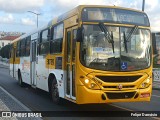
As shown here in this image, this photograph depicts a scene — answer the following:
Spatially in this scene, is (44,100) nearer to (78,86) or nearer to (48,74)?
(48,74)

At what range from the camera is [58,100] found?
41.9 ft

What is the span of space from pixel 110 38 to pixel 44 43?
504 centimetres

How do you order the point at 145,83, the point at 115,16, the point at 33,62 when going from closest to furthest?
1. the point at 145,83
2. the point at 115,16
3. the point at 33,62

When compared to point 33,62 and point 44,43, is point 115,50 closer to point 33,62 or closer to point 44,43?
point 44,43

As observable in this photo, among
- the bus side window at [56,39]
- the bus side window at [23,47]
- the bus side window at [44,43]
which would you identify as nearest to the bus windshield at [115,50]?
the bus side window at [56,39]

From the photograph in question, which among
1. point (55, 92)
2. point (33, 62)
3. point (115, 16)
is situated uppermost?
point (115, 16)

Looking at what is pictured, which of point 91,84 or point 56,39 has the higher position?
point 56,39

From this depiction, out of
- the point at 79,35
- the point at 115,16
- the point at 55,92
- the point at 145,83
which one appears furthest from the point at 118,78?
the point at 55,92

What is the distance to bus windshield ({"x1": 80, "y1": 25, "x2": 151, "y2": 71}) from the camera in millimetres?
10156

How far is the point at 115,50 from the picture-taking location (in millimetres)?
10289

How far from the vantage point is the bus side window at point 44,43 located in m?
14.3

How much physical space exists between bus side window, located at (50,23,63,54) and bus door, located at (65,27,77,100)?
766 mm

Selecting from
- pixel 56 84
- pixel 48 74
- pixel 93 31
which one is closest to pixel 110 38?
pixel 93 31

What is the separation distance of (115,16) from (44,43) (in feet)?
15.7
